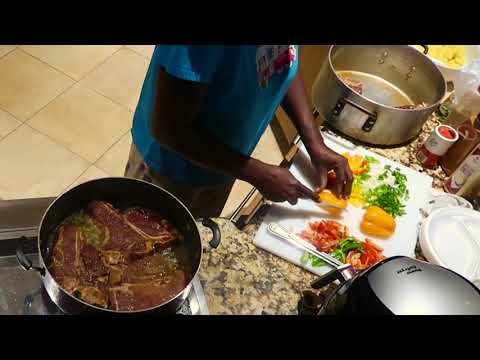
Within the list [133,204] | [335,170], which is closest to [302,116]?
[335,170]

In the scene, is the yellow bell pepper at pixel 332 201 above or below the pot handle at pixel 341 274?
below

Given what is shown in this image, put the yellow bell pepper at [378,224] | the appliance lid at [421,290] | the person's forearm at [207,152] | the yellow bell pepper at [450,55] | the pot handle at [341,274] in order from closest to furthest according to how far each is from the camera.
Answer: the appliance lid at [421,290] < the pot handle at [341,274] < the person's forearm at [207,152] < the yellow bell pepper at [378,224] < the yellow bell pepper at [450,55]

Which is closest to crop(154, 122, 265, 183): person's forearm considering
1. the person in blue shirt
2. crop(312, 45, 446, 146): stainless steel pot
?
the person in blue shirt

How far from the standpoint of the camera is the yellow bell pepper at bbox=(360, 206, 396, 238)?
4.47 feet

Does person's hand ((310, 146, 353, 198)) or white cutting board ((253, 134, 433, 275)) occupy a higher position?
person's hand ((310, 146, 353, 198))

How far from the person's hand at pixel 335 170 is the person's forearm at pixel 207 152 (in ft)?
0.95

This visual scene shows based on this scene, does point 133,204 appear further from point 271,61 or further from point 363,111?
point 363,111

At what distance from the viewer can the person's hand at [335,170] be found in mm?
1403

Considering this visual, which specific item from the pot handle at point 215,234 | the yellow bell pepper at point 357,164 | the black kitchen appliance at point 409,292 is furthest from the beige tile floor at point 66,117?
the black kitchen appliance at point 409,292

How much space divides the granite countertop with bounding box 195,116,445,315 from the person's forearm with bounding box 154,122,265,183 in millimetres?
159

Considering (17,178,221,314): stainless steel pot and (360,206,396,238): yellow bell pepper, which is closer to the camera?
(17,178,221,314): stainless steel pot

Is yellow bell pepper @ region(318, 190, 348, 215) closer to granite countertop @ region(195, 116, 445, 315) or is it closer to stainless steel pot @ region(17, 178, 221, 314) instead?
granite countertop @ region(195, 116, 445, 315)

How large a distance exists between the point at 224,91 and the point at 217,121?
0.11 meters

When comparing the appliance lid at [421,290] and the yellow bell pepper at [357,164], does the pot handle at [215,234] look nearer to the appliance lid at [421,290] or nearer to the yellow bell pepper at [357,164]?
the appliance lid at [421,290]
